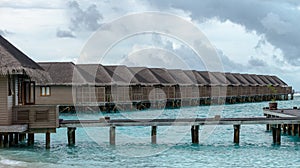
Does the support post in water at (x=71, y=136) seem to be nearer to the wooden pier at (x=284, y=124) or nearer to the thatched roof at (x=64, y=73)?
the wooden pier at (x=284, y=124)

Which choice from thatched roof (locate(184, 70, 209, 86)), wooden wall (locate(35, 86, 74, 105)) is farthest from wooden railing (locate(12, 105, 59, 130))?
thatched roof (locate(184, 70, 209, 86))

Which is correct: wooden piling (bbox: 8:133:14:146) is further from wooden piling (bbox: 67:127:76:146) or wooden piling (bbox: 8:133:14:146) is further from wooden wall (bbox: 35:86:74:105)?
wooden wall (bbox: 35:86:74:105)

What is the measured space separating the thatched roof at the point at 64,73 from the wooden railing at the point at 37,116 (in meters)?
26.2

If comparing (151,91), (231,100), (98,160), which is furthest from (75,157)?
(231,100)

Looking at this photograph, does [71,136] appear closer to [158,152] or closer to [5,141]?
[5,141]

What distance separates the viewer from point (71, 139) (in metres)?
26.2

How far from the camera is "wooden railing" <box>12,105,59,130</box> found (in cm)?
2308

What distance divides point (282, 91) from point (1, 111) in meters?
92.0

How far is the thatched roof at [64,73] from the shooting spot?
51000 millimetres

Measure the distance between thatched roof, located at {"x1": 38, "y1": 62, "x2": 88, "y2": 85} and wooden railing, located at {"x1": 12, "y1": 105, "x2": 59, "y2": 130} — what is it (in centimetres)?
2623

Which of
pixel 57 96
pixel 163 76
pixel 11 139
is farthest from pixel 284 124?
pixel 163 76

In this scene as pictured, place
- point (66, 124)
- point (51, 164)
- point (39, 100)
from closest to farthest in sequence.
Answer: point (51, 164) → point (66, 124) → point (39, 100)

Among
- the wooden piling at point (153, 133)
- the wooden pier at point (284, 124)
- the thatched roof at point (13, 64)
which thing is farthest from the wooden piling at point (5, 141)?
the wooden pier at point (284, 124)

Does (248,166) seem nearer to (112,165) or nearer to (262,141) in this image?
(112,165)
